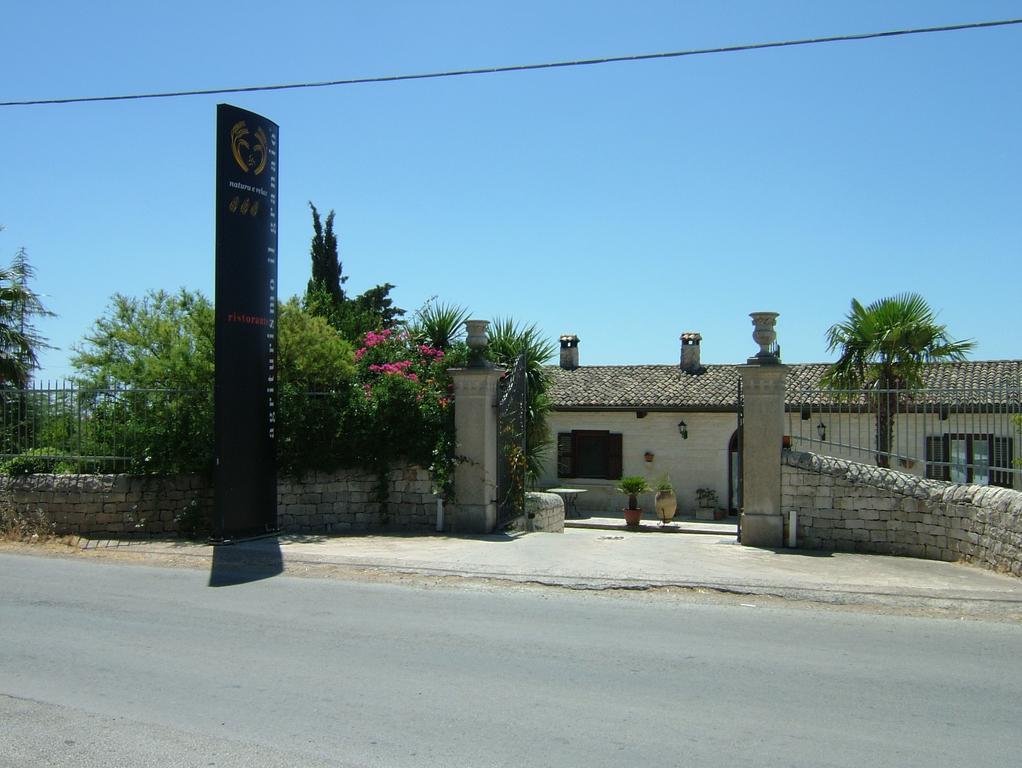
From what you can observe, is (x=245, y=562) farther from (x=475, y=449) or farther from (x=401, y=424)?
(x=475, y=449)

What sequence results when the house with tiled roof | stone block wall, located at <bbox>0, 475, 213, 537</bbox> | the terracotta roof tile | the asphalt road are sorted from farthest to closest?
the house with tiled roof, the terracotta roof tile, stone block wall, located at <bbox>0, 475, 213, 537</bbox>, the asphalt road

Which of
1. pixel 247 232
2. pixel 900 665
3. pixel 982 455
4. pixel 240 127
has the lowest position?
pixel 900 665

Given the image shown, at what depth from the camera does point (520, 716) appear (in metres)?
5.43

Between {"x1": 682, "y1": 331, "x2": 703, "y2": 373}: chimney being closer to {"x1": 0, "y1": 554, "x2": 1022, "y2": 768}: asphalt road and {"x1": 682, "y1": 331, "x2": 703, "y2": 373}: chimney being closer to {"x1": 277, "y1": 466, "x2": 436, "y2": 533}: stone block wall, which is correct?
{"x1": 277, "y1": 466, "x2": 436, "y2": 533}: stone block wall

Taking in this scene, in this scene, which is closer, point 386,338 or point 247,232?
point 247,232

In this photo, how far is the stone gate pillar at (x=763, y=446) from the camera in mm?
12828

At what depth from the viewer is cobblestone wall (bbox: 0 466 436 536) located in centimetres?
1401

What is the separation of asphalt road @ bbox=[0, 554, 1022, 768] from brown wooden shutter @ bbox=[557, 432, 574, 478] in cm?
1905

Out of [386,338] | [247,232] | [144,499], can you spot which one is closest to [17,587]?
Answer: [144,499]

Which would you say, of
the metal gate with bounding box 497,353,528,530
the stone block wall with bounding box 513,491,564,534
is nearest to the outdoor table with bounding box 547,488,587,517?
the stone block wall with bounding box 513,491,564,534

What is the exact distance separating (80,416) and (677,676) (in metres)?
11.7

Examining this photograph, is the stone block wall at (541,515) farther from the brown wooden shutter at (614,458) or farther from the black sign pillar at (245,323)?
the brown wooden shutter at (614,458)

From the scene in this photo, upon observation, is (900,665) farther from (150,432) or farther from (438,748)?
(150,432)

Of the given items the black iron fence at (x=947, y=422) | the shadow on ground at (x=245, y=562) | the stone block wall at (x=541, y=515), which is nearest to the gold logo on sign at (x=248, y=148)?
the shadow on ground at (x=245, y=562)
